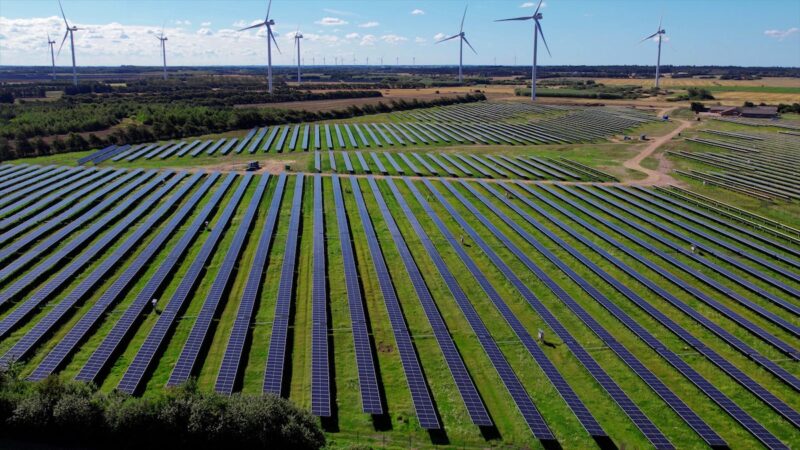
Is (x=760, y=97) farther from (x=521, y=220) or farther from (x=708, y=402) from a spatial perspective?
(x=708, y=402)

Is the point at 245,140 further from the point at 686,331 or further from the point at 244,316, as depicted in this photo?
the point at 686,331

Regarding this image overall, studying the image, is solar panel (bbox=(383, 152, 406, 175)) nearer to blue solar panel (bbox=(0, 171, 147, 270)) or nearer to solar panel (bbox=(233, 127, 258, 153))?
solar panel (bbox=(233, 127, 258, 153))

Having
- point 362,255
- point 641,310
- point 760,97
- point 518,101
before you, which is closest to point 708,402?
point 641,310

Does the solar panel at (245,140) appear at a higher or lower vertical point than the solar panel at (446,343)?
higher

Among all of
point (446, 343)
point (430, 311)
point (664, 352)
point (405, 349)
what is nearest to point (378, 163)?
point (430, 311)

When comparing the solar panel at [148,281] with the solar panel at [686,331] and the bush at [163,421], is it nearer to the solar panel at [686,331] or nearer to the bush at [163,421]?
the bush at [163,421]

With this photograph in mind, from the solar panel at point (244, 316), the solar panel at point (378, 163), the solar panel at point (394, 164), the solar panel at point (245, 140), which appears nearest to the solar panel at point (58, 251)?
the solar panel at point (244, 316)

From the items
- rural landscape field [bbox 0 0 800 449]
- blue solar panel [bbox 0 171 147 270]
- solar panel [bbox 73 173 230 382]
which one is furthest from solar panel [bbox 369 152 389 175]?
blue solar panel [bbox 0 171 147 270]
